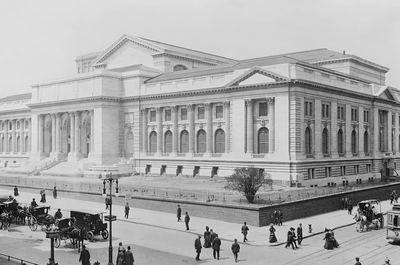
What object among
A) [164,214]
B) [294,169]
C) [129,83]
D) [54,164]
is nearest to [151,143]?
[129,83]

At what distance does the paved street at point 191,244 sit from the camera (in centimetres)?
2919

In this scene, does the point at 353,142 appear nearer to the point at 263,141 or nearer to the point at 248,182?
the point at 263,141

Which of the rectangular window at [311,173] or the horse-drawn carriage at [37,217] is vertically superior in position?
the rectangular window at [311,173]

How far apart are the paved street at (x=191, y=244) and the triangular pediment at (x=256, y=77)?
2347 cm

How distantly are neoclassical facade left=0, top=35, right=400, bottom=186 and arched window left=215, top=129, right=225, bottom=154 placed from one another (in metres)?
0.14

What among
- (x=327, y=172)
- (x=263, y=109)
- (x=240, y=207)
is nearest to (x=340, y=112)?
(x=327, y=172)

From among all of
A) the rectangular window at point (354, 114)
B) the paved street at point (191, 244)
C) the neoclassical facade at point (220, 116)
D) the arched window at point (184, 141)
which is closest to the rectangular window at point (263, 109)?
the neoclassical facade at point (220, 116)

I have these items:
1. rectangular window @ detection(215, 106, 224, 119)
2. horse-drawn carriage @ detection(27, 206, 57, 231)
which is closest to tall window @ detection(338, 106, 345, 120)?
rectangular window @ detection(215, 106, 224, 119)

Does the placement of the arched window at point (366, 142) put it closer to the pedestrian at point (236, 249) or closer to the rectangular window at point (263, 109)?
the rectangular window at point (263, 109)

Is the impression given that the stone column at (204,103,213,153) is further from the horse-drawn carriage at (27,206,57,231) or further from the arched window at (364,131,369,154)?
the horse-drawn carriage at (27,206,57,231)

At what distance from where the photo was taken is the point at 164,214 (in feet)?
148

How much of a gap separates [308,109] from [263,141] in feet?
23.4

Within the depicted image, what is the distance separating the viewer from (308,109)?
64250mm

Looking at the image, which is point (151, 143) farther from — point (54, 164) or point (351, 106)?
point (351, 106)
